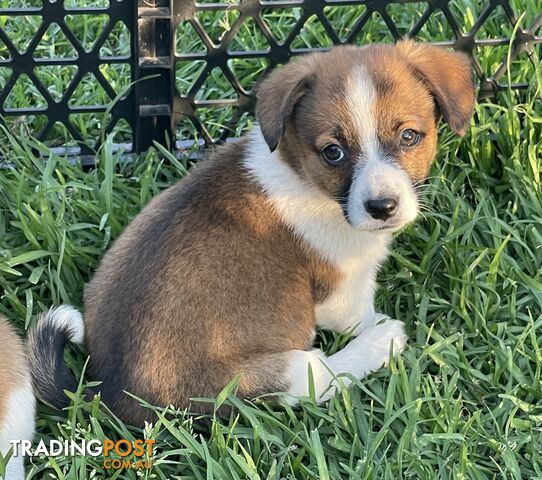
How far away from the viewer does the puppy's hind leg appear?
4035 mm

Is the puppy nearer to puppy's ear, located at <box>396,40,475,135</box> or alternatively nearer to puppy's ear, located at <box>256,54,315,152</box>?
puppy's ear, located at <box>256,54,315,152</box>

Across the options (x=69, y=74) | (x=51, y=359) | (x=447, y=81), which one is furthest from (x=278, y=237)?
(x=69, y=74)

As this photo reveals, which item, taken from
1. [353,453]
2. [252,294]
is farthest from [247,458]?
[252,294]

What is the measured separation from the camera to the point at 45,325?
4.14 m

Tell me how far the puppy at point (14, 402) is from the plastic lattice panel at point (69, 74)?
1449 millimetres

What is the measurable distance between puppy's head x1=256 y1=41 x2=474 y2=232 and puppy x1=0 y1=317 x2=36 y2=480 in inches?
48.4

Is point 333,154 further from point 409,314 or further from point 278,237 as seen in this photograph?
point 409,314

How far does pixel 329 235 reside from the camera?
433 centimetres

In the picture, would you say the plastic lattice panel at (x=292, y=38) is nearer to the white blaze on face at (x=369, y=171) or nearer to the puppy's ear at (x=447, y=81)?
the puppy's ear at (x=447, y=81)

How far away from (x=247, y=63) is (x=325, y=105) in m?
1.81

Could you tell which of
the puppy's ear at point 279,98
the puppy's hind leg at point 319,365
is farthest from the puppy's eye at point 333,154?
the puppy's hind leg at point 319,365

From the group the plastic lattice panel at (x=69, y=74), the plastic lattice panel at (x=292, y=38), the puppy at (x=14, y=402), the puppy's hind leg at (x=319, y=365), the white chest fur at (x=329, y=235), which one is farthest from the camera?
the plastic lattice panel at (x=292, y=38)

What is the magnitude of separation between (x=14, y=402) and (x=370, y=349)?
1432 mm

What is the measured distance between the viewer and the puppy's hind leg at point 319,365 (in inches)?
159
